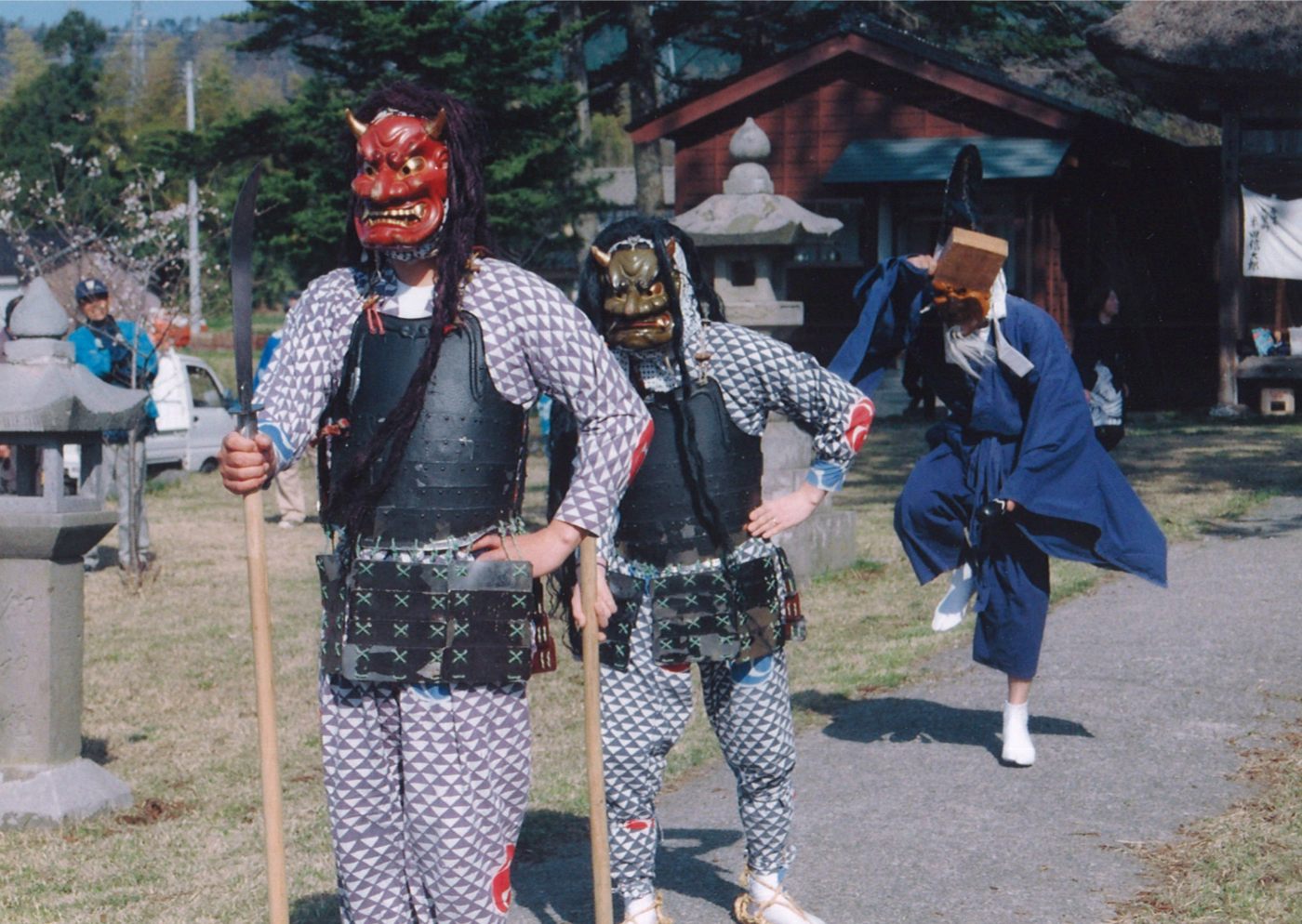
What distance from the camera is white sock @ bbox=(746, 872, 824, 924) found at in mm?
4465

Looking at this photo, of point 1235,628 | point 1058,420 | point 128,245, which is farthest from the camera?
point 128,245

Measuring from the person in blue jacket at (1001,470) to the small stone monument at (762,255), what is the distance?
318cm

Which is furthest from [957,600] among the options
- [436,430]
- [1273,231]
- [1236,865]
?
[1273,231]

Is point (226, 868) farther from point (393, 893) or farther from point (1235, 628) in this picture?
point (1235, 628)

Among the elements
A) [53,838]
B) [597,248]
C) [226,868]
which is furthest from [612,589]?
[53,838]

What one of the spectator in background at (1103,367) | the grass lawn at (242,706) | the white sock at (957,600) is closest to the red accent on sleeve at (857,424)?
the grass lawn at (242,706)

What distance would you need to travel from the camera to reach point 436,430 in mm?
3461

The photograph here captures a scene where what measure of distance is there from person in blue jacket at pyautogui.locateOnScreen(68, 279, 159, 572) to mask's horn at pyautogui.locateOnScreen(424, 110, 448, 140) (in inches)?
313

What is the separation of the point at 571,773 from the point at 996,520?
1.82 metres

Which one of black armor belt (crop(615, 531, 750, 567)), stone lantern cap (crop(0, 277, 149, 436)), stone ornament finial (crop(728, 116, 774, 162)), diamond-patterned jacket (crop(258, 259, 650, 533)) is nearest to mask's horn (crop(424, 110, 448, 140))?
diamond-patterned jacket (crop(258, 259, 650, 533))

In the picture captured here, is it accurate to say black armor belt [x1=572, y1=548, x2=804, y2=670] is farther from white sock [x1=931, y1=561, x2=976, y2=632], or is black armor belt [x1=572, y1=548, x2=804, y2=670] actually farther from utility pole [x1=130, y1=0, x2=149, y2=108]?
utility pole [x1=130, y1=0, x2=149, y2=108]

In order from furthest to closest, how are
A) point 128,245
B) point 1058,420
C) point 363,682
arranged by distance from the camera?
1. point 128,245
2. point 1058,420
3. point 363,682

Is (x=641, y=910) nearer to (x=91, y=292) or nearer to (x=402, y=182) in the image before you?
(x=402, y=182)

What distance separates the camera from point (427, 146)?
3.55 m
